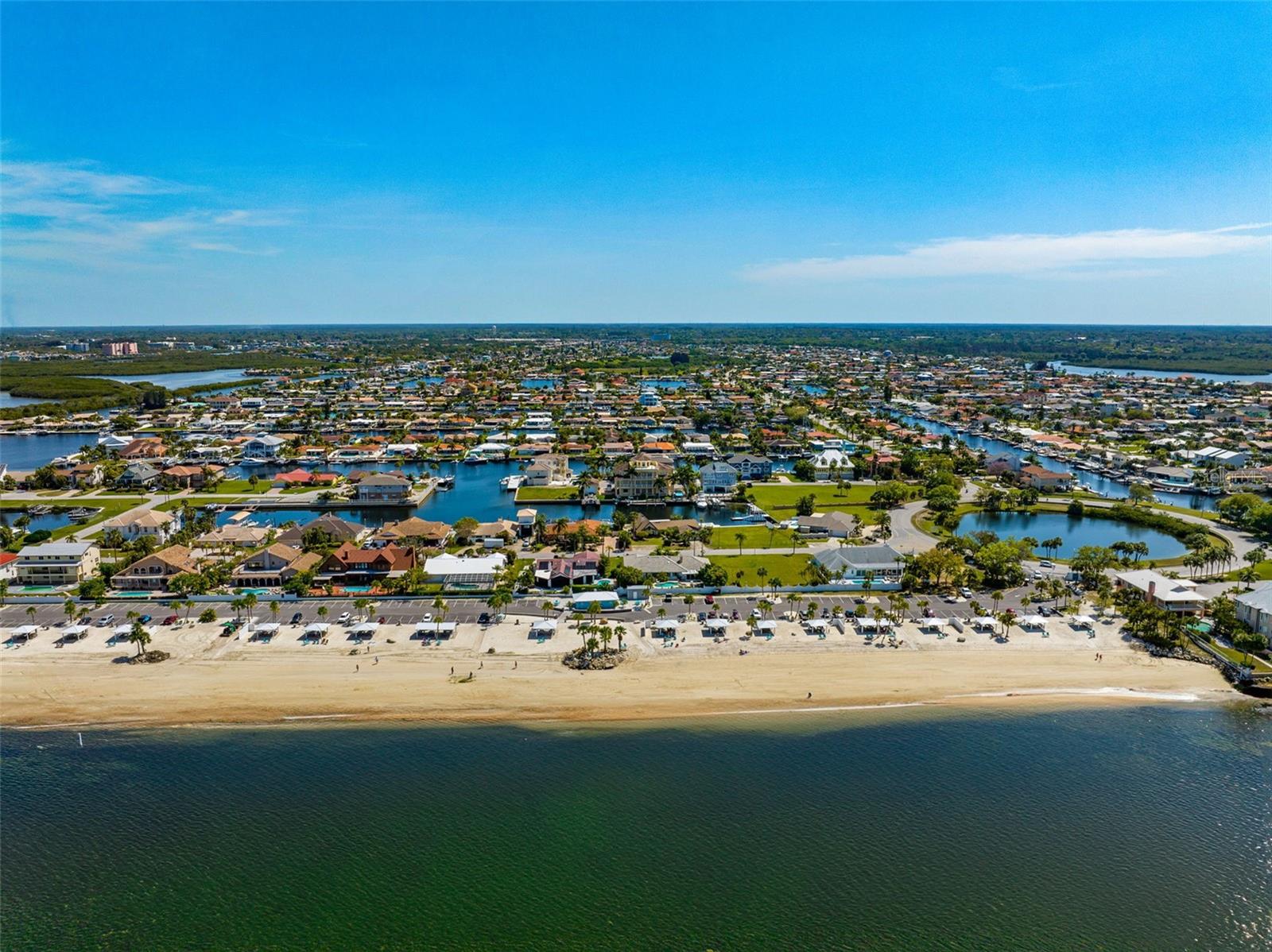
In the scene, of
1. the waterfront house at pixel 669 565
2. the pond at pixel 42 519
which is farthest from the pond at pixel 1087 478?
the pond at pixel 42 519

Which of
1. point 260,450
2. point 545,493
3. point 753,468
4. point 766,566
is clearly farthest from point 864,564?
point 260,450

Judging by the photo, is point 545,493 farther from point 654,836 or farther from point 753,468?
point 654,836

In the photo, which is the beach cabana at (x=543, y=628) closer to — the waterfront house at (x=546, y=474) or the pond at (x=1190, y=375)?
the waterfront house at (x=546, y=474)

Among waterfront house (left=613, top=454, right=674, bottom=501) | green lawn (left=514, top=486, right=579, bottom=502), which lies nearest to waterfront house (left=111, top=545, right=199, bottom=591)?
green lawn (left=514, top=486, right=579, bottom=502)

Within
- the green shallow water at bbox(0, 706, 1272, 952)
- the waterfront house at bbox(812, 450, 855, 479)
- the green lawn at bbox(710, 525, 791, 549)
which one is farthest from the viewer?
the waterfront house at bbox(812, 450, 855, 479)

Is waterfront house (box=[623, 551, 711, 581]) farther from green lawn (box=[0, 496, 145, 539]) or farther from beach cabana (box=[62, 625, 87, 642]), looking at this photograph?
green lawn (box=[0, 496, 145, 539])
